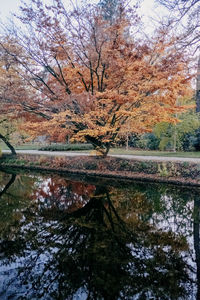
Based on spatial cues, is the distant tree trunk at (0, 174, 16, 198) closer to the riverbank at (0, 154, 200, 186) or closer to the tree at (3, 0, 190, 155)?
the riverbank at (0, 154, 200, 186)

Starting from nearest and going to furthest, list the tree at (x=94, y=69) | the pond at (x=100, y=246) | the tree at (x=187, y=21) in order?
the pond at (x=100, y=246)
the tree at (x=187, y=21)
the tree at (x=94, y=69)

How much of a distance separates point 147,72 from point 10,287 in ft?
29.9

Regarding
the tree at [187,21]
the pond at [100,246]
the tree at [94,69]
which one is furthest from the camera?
the tree at [94,69]

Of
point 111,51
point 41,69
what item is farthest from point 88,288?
point 41,69

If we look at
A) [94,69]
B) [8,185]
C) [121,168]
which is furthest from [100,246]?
[94,69]

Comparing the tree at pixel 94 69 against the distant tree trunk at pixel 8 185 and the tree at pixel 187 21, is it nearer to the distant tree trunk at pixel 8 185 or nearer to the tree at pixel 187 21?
the tree at pixel 187 21

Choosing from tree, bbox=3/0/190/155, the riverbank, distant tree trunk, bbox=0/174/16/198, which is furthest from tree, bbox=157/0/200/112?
distant tree trunk, bbox=0/174/16/198

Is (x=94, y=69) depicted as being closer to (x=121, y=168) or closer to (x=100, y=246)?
(x=121, y=168)

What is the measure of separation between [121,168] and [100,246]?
24.7 feet

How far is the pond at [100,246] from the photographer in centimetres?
323

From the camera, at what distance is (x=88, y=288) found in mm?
3225

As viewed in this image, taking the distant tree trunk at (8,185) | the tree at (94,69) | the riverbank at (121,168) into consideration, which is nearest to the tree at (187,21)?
the tree at (94,69)

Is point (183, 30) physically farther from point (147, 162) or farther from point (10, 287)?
point (10, 287)

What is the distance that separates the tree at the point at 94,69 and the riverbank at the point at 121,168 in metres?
1.31
